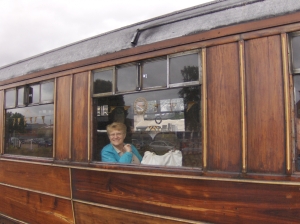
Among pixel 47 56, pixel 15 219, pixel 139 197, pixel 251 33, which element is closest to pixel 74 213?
pixel 139 197

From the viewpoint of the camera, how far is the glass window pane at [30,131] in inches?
139

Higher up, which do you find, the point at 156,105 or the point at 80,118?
the point at 156,105

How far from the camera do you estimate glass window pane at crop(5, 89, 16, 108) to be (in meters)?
3.91

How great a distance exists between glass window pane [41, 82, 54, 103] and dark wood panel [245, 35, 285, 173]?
2343mm

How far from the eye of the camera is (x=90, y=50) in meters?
3.16

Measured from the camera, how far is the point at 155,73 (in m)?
2.58

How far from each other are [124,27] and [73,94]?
Answer: 939 mm

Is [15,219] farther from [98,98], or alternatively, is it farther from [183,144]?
[183,144]

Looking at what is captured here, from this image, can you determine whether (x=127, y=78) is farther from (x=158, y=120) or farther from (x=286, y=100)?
(x=286, y=100)

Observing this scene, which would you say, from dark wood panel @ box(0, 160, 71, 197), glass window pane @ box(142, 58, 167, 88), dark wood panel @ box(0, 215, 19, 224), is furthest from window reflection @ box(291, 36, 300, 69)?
dark wood panel @ box(0, 215, 19, 224)

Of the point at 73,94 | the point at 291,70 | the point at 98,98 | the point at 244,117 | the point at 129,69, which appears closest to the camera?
the point at 291,70

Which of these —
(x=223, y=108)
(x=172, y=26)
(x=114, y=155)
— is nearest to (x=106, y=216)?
(x=114, y=155)

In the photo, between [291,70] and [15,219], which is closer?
[291,70]

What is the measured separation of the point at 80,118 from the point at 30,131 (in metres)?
1.20
